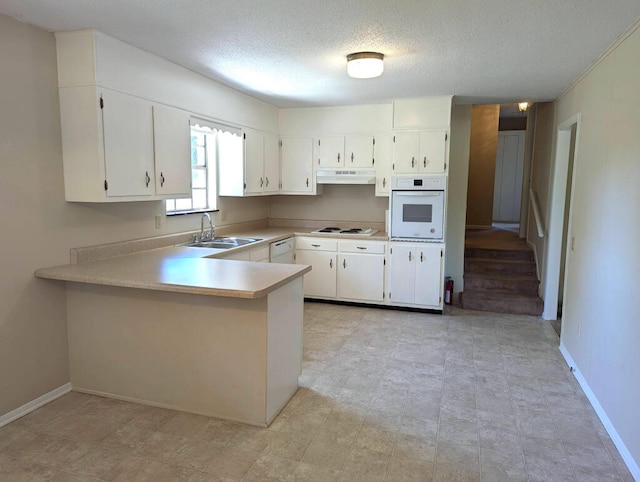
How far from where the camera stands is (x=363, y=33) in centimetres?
273

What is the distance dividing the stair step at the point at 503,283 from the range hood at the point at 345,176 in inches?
69.2

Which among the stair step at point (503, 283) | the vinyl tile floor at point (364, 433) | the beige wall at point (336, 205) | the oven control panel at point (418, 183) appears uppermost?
the oven control panel at point (418, 183)

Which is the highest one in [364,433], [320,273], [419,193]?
[419,193]

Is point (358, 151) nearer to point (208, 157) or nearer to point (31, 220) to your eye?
point (208, 157)

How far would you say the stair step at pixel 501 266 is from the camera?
18.0 ft

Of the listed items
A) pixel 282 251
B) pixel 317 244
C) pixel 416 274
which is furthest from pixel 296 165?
pixel 416 274

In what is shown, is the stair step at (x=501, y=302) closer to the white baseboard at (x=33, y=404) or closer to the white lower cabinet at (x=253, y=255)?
the white lower cabinet at (x=253, y=255)

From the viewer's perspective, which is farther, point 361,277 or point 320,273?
point 320,273

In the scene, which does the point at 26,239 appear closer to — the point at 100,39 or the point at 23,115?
the point at 23,115

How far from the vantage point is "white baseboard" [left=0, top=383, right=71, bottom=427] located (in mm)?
2582

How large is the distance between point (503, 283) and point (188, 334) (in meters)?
4.01

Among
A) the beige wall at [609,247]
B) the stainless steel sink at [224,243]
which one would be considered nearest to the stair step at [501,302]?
the beige wall at [609,247]

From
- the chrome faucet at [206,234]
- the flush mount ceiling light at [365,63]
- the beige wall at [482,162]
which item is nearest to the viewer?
the flush mount ceiling light at [365,63]

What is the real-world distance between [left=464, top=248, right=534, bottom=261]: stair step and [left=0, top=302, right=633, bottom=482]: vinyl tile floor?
2.34 metres
